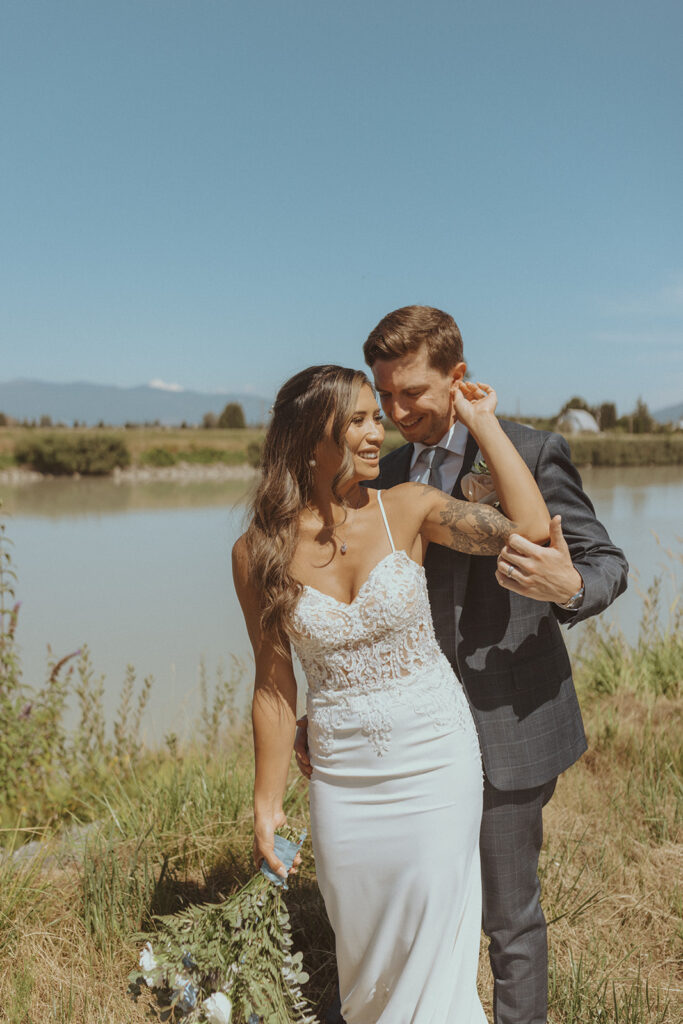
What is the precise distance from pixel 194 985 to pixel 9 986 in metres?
0.84

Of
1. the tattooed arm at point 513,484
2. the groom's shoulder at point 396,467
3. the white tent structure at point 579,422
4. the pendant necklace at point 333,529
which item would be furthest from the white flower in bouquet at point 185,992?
the white tent structure at point 579,422

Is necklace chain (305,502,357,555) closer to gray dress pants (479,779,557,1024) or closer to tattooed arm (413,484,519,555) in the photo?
tattooed arm (413,484,519,555)

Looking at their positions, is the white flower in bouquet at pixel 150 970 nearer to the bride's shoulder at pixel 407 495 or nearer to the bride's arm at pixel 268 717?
the bride's arm at pixel 268 717

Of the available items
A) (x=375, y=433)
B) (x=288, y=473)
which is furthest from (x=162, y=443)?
(x=375, y=433)

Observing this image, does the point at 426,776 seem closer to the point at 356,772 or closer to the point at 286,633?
the point at 356,772

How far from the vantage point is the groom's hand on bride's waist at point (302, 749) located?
2559 millimetres

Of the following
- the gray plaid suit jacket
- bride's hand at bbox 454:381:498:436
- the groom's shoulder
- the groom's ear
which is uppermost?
the groom's ear

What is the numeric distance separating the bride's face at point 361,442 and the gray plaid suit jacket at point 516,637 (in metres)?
0.45

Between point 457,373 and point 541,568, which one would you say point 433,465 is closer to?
point 457,373

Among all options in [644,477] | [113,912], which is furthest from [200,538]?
[644,477]

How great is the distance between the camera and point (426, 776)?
2.23m

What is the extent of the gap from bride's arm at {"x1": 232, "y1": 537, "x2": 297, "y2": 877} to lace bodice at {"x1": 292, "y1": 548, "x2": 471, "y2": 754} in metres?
0.13

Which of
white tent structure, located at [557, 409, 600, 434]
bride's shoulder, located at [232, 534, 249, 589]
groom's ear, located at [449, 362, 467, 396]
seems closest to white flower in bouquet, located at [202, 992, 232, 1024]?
bride's shoulder, located at [232, 534, 249, 589]

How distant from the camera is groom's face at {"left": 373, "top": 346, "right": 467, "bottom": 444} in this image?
8.52 feet
